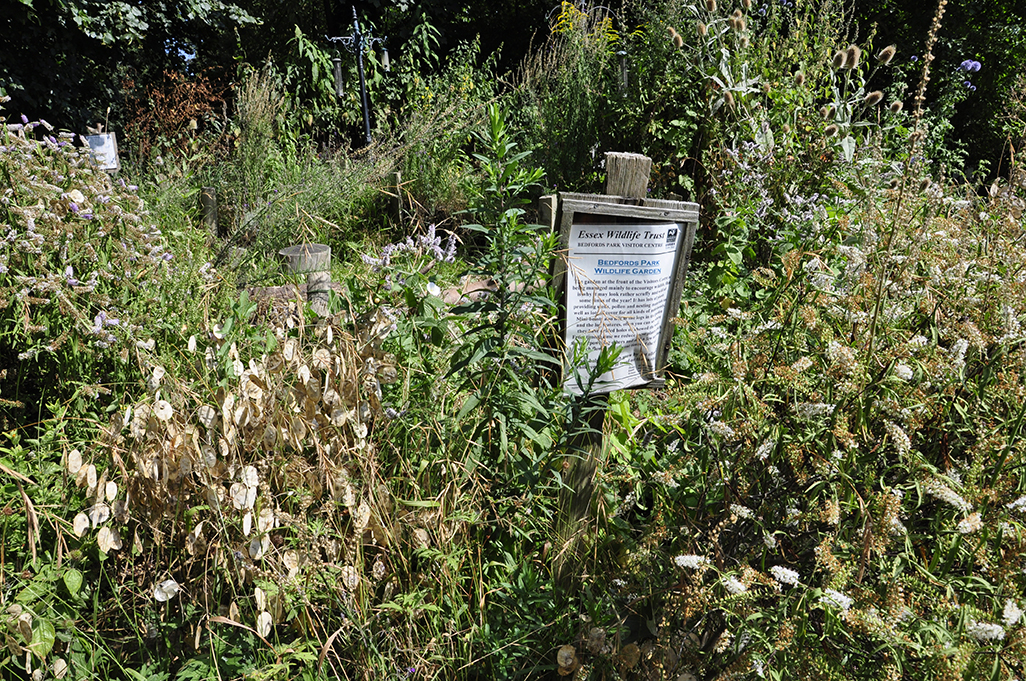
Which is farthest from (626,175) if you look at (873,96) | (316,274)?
(873,96)

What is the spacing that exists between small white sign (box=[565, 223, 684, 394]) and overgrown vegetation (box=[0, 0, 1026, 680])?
11cm

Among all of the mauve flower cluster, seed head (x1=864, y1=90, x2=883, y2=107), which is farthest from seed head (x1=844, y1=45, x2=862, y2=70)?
the mauve flower cluster

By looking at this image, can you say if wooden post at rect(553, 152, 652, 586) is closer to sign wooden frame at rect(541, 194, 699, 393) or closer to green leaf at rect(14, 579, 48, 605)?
sign wooden frame at rect(541, 194, 699, 393)

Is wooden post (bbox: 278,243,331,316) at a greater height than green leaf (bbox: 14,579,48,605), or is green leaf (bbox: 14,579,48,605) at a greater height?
wooden post (bbox: 278,243,331,316)

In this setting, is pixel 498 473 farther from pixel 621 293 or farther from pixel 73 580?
pixel 73 580

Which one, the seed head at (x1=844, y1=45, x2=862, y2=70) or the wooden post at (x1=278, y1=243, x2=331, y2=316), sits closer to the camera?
the wooden post at (x1=278, y1=243, x2=331, y2=316)

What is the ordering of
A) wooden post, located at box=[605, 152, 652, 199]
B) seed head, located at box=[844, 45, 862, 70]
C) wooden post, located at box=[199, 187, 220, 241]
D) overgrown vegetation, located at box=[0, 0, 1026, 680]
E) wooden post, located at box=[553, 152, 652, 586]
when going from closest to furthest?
overgrown vegetation, located at box=[0, 0, 1026, 680] → wooden post, located at box=[553, 152, 652, 586] → wooden post, located at box=[605, 152, 652, 199] → seed head, located at box=[844, 45, 862, 70] → wooden post, located at box=[199, 187, 220, 241]

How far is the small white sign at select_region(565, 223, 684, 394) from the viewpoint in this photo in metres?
2.13

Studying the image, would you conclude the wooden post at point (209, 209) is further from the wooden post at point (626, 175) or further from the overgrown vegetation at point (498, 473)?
the wooden post at point (626, 175)

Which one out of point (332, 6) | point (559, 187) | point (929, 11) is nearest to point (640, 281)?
point (559, 187)

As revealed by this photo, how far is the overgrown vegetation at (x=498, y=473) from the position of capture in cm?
139

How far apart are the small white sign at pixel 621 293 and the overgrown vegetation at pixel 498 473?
11 cm

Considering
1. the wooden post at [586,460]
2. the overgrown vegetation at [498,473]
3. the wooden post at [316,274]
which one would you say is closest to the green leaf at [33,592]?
the overgrown vegetation at [498,473]

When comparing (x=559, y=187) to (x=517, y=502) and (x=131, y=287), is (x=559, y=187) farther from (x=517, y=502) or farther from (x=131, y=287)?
(x=517, y=502)
